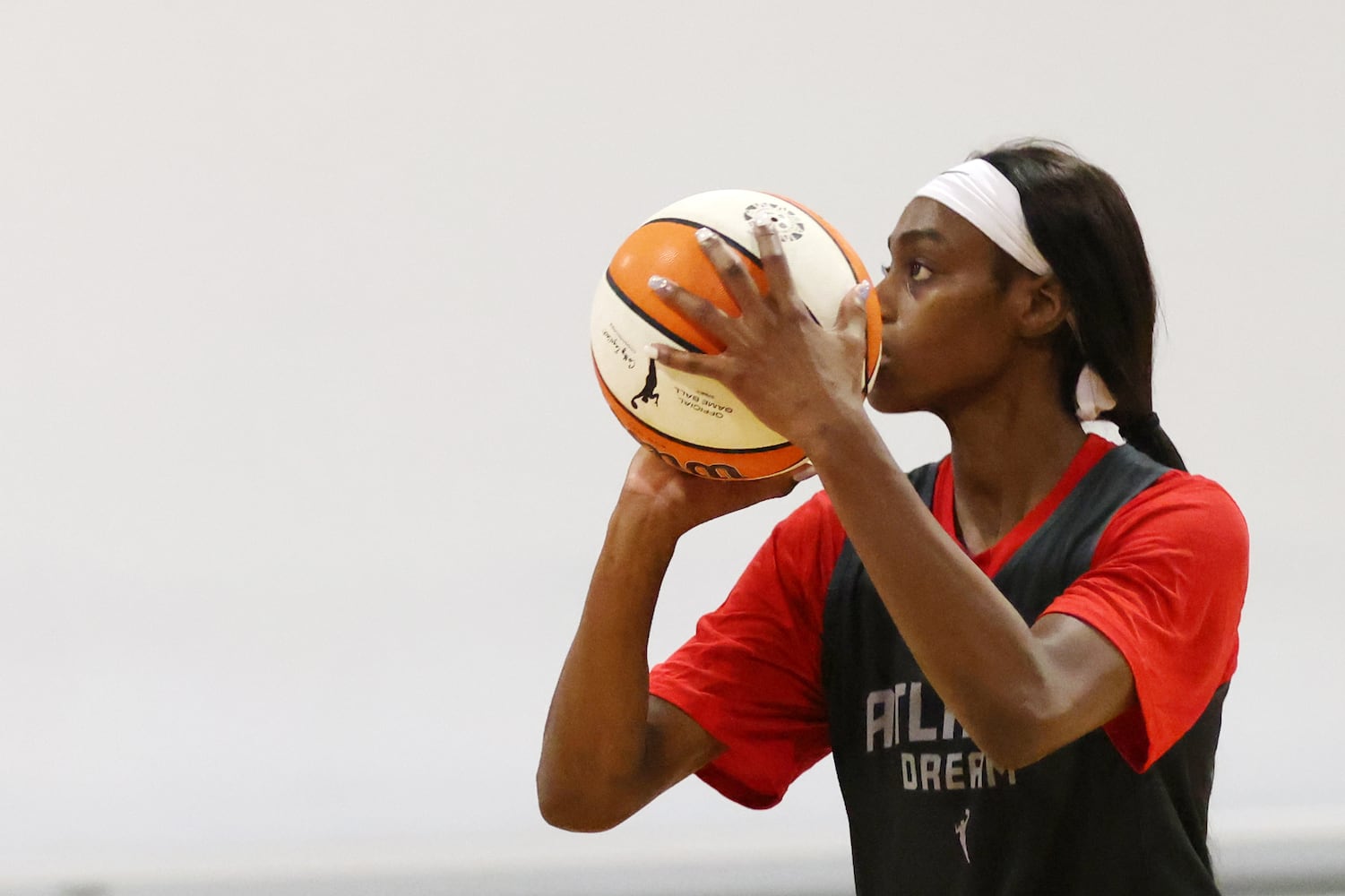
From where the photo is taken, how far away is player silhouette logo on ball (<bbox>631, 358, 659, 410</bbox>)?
4.45 ft

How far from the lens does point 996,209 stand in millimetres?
1614

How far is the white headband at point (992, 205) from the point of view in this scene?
1.61 m

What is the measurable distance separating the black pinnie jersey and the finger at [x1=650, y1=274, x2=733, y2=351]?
0.48 meters

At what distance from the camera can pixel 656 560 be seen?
157 centimetres

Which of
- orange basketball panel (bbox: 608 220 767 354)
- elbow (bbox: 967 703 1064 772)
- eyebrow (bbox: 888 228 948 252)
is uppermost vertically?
eyebrow (bbox: 888 228 948 252)

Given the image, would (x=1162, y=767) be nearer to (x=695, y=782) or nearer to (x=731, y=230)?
(x=731, y=230)

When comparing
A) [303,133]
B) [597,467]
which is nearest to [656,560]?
[597,467]

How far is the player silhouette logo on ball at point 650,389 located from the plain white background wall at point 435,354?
1410 millimetres

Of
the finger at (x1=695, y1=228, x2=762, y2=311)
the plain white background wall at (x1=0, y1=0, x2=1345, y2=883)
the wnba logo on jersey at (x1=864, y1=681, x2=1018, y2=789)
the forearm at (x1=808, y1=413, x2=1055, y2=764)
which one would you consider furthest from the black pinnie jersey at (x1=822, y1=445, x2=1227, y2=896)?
the plain white background wall at (x1=0, y1=0, x2=1345, y2=883)

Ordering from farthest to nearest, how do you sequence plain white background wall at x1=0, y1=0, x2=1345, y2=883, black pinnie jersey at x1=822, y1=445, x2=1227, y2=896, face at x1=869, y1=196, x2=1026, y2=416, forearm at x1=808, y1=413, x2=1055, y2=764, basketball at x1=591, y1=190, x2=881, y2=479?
plain white background wall at x1=0, y1=0, x2=1345, y2=883
face at x1=869, y1=196, x2=1026, y2=416
black pinnie jersey at x1=822, y1=445, x2=1227, y2=896
basketball at x1=591, y1=190, x2=881, y2=479
forearm at x1=808, y1=413, x2=1055, y2=764

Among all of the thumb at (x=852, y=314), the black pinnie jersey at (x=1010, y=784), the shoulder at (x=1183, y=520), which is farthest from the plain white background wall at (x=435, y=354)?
the thumb at (x=852, y=314)

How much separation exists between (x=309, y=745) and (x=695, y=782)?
73 cm

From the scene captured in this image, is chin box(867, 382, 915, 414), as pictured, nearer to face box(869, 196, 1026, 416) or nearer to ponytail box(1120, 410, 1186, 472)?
face box(869, 196, 1026, 416)

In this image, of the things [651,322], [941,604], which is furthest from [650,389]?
[941,604]
